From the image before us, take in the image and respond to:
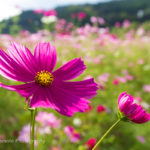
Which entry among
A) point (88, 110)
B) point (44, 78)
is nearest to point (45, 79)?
point (44, 78)

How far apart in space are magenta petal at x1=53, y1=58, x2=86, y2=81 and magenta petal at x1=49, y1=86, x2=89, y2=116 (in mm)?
24

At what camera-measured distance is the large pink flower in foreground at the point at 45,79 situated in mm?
304

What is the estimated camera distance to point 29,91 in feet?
1.06

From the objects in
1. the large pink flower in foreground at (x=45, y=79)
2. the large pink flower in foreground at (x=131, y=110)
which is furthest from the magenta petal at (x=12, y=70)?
the large pink flower in foreground at (x=131, y=110)

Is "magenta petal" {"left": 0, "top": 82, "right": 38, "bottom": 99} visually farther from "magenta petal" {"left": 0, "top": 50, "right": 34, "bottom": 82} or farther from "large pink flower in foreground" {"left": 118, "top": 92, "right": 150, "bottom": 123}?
"large pink flower in foreground" {"left": 118, "top": 92, "right": 150, "bottom": 123}

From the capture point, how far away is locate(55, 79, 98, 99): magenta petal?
32cm

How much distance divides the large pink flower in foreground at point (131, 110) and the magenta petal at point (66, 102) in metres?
0.06

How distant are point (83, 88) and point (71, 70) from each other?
46mm

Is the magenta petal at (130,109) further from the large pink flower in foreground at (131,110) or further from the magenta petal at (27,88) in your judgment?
the magenta petal at (27,88)

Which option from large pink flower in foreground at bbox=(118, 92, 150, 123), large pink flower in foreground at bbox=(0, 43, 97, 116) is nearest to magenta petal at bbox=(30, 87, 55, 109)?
large pink flower in foreground at bbox=(0, 43, 97, 116)

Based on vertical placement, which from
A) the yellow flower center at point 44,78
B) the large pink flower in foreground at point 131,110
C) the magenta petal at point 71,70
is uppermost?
the magenta petal at point 71,70

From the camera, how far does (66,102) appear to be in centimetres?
32

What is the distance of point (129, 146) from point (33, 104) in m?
1.54

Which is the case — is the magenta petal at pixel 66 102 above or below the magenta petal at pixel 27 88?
below
